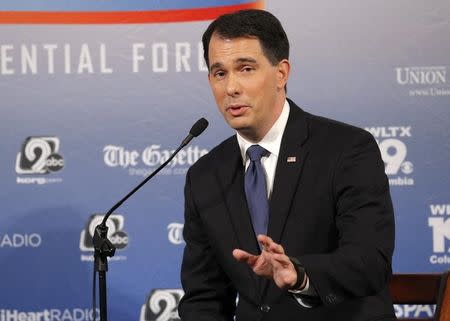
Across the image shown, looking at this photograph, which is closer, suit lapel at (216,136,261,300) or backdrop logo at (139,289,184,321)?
suit lapel at (216,136,261,300)

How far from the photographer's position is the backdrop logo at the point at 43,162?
416 centimetres

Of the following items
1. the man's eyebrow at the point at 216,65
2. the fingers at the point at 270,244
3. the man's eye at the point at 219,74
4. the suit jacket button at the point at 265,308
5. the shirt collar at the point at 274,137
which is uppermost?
the man's eyebrow at the point at 216,65

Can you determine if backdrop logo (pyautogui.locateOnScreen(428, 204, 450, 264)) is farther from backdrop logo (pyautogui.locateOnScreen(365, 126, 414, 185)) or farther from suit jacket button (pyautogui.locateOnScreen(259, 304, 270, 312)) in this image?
suit jacket button (pyautogui.locateOnScreen(259, 304, 270, 312))

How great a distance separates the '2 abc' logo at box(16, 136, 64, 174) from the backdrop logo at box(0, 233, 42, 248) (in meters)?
0.32

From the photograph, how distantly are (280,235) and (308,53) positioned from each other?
1.66 metres

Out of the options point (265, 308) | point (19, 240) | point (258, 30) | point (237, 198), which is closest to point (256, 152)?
point (237, 198)

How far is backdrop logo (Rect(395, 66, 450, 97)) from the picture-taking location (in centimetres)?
401

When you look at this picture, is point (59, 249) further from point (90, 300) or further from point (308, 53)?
point (308, 53)

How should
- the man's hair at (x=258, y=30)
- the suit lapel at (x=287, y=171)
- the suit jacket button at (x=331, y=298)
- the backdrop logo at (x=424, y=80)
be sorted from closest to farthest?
1. the suit jacket button at (x=331, y=298)
2. the suit lapel at (x=287, y=171)
3. the man's hair at (x=258, y=30)
4. the backdrop logo at (x=424, y=80)

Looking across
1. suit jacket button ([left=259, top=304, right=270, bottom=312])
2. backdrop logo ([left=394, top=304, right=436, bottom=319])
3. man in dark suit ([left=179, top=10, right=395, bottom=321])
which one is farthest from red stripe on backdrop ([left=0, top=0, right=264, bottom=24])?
suit jacket button ([left=259, top=304, right=270, bottom=312])

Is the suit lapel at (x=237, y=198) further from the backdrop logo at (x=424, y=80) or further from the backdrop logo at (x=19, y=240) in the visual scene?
the backdrop logo at (x=19, y=240)

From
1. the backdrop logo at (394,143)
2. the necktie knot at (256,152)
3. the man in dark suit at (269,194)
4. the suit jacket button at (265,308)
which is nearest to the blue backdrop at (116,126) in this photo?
the backdrop logo at (394,143)

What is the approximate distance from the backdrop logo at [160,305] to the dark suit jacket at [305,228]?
126cm

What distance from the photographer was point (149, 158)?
13.6 ft
